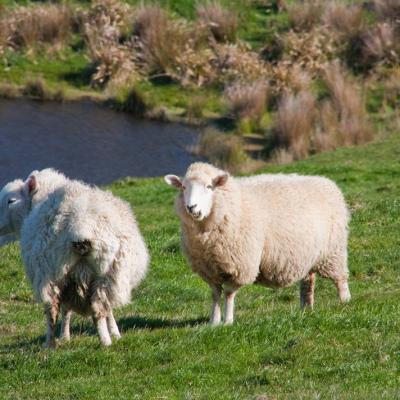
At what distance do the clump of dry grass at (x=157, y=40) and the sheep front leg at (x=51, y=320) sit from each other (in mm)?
23003

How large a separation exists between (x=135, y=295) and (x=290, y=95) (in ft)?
52.9

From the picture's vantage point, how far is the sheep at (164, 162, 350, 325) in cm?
980

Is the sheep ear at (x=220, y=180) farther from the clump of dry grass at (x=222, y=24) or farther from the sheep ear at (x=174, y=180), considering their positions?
the clump of dry grass at (x=222, y=24)

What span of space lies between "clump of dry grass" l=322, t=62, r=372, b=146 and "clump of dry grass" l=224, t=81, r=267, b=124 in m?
2.00

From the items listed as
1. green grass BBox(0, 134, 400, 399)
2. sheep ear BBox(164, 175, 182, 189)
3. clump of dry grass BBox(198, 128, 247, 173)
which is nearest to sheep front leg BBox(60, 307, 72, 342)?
green grass BBox(0, 134, 400, 399)

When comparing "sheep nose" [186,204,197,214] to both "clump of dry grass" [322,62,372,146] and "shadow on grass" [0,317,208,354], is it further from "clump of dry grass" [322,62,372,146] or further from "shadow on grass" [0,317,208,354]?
"clump of dry grass" [322,62,372,146]

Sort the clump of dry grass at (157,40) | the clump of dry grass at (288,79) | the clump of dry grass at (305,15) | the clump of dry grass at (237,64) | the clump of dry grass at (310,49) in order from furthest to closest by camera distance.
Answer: the clump of dry grass at (305,15)
the clump of dry grass at (157,40)
the clump of dry grass at (310,49)
the clump of dry grass at (237,64)
the clump of dry grass at (288,79)

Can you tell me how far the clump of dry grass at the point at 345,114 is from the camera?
82.8 feet

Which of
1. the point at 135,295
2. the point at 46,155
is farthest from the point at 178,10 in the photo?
the point at 135,295

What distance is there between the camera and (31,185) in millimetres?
10273

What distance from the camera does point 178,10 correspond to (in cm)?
3438

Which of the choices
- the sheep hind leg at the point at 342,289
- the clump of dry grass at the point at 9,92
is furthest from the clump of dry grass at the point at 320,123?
the sheep hind leg at the point at 342,289

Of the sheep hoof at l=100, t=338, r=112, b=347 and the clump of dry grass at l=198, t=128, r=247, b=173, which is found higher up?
the sheep hoof at l=100, t=338, r=112, b=347

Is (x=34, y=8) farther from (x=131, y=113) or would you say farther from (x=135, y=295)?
(x=135, y=295)
